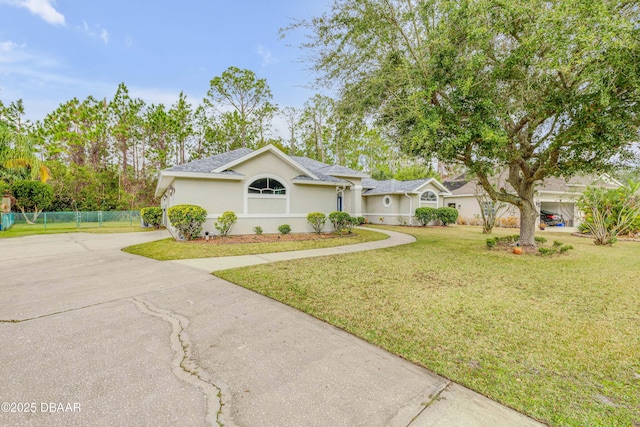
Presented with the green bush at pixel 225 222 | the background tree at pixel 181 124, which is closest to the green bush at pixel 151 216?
the green bush at pixel 225 222

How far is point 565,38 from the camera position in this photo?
19.6 feet

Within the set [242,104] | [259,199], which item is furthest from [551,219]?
[242,104]

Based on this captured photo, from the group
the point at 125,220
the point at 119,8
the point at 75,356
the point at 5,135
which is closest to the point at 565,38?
the point at 75,356

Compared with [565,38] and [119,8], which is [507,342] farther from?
[119,8]

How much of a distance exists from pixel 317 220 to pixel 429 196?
484 inches

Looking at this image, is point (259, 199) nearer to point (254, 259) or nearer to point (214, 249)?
point (214, 249)

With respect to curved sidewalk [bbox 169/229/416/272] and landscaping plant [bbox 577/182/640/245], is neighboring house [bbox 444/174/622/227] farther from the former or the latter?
curved sidewalk [bbox 169/229/416/272]

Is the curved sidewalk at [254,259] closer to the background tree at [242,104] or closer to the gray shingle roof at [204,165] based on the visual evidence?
the gray shingle roof at [204,165]

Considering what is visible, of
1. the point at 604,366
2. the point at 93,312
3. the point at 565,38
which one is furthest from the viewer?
the point at 565,38

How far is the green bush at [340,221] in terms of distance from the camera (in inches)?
570

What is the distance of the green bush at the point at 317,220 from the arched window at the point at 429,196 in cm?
1109

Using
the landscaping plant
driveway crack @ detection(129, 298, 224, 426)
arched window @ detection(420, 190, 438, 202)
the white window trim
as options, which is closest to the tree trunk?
the landscaping plant

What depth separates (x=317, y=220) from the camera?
14227 mm

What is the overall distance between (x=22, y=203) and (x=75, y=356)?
2818cm
